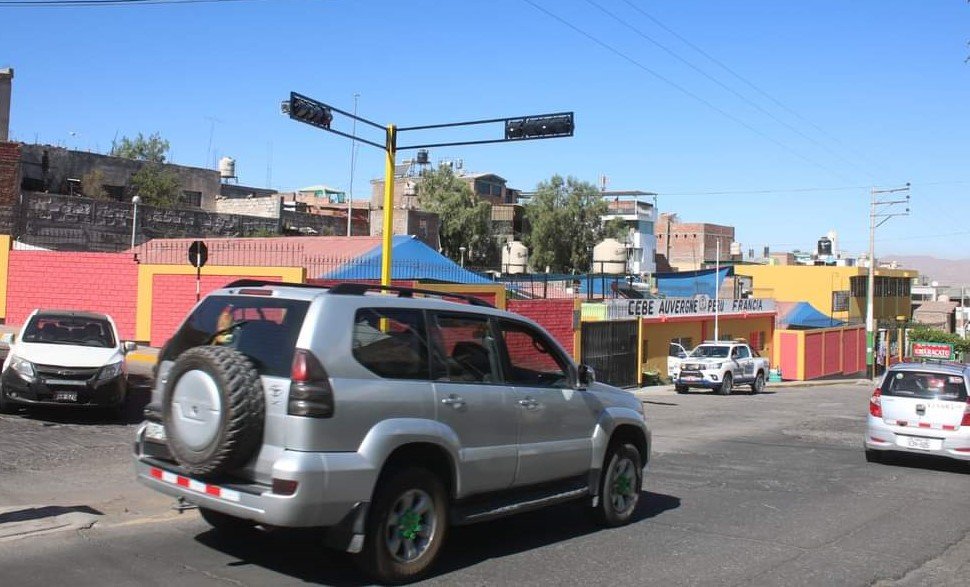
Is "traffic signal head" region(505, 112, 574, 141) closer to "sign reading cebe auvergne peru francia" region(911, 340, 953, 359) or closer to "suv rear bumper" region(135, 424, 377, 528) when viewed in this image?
"suv rear bumper" region(135, 424, 377, 528)

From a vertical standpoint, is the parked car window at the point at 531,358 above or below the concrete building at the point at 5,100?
below

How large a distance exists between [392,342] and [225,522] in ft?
7.35

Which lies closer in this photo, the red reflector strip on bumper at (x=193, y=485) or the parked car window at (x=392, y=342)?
the red reflector strip on bumper at (x=193, y=485)

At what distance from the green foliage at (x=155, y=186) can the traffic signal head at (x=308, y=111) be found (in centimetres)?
2881

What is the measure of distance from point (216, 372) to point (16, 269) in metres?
24.7

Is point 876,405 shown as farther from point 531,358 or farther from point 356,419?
point 356,419

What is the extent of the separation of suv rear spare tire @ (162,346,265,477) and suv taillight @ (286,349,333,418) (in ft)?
0.85

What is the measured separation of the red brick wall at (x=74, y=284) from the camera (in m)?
24.5

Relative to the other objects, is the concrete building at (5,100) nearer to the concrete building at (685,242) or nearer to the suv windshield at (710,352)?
the suv windshield at (710,352)

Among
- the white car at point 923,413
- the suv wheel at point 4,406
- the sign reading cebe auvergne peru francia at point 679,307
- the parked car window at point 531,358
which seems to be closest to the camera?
the parked car window at point 531,358

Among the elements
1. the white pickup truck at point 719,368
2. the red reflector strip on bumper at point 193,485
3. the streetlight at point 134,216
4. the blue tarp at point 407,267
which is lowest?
the white pickup truck at point 719,368

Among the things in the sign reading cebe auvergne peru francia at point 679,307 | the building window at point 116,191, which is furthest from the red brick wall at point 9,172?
the sign reading cebe auvergne peru francia at point 679,307

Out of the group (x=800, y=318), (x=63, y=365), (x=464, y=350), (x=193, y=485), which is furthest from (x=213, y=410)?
(x=800, y=318)

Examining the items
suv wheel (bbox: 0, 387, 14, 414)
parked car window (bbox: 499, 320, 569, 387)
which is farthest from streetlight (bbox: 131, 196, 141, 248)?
parked car window (bbox: 499, 320, 569, 387)
